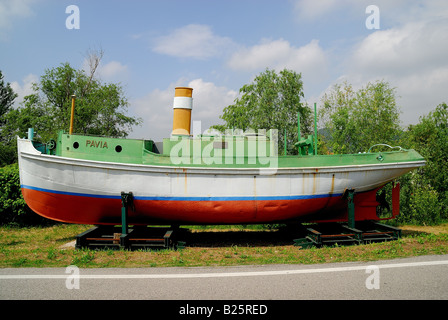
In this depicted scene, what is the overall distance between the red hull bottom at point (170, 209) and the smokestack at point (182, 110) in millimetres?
2610

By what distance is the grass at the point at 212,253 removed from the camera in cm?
648

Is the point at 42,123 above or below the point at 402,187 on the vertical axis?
above

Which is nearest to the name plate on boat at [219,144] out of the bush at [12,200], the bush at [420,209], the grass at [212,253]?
the grass at [212,253]

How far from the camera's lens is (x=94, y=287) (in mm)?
4895

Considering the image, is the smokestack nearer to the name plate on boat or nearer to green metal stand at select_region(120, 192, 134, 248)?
the name plate on boat

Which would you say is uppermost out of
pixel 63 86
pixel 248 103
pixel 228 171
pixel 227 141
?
pixel 63 86

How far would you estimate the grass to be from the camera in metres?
6.48

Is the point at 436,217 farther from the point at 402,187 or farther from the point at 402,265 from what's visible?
the point at 402,265

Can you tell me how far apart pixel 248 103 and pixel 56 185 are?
22061 mm

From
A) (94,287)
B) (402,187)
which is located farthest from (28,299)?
(402,187)

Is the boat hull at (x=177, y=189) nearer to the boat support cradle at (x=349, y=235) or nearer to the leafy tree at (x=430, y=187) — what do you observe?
the boat support cradle at (x=349, y=235)

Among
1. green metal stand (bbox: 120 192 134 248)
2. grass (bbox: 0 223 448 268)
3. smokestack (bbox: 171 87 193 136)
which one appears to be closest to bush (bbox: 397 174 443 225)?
grass (bbox: 0 223 448 268)

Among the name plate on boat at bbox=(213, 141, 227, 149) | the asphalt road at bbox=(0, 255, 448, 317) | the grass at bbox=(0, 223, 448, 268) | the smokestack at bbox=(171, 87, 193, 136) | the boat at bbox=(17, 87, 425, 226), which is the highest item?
the smokestack at bbox=(171, 87, 193, 136)

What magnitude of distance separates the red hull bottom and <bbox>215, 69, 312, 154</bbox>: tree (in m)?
16.2
